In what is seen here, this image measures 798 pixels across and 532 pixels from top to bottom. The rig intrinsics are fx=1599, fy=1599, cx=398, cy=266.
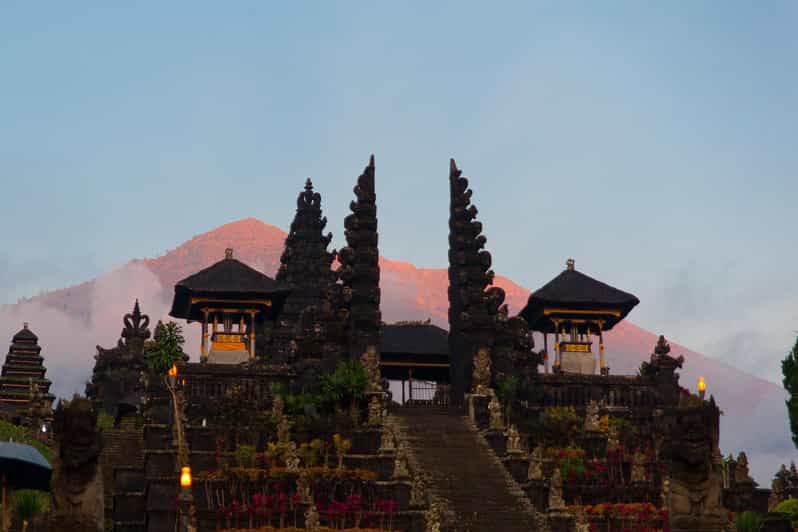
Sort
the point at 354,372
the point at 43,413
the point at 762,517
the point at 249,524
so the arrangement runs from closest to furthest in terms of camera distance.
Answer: the point at 249,524 → the point at 762,517 → the point at 354,372 → the point at 43,413

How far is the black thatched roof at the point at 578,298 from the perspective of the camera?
61500mm

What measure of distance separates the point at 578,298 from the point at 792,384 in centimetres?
906

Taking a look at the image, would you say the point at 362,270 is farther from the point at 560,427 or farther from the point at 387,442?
the point at 387,442

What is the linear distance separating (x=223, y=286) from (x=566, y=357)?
13614mm

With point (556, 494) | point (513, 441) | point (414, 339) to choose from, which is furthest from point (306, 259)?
point (556, 494)

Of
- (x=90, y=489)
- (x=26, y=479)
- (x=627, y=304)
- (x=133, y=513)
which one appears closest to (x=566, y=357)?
(x=627, y=304)

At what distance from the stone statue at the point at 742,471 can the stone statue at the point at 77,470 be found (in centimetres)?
2534

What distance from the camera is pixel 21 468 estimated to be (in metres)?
30.9

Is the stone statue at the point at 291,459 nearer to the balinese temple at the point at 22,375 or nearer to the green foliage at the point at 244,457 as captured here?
the green foliage at the point at 244,457

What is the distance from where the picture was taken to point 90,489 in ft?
85.4

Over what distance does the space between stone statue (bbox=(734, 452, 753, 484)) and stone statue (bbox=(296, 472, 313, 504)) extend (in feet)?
43.7

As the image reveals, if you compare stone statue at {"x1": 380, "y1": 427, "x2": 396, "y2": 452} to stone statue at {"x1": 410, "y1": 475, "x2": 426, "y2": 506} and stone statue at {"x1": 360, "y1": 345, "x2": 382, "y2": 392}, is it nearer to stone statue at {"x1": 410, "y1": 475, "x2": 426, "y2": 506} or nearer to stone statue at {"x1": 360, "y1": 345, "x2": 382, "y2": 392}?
stone statue at {"x1": 410, "y1": 475, "x2": 426, "y2": 506}

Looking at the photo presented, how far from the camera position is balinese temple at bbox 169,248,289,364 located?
62.1 m

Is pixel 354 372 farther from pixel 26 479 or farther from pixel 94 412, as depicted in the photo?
pixel 94 412
